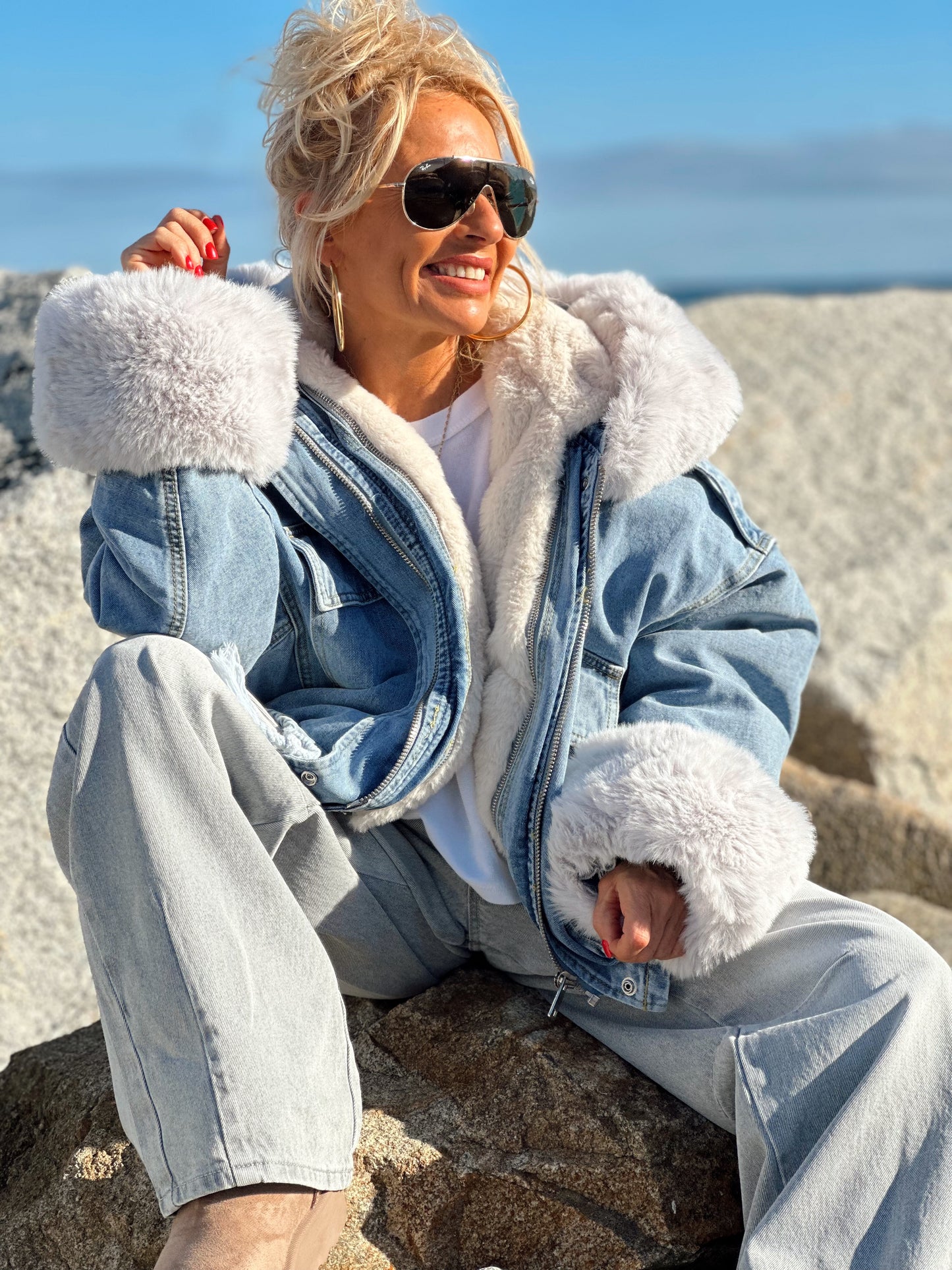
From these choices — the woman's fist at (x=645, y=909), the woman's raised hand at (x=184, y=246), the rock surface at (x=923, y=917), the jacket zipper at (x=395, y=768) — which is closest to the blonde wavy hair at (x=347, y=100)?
the woman's raised hand at (x=184, y=246)

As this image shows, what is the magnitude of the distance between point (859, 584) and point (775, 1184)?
3751 mm

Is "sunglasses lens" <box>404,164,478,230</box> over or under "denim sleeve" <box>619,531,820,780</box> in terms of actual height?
over

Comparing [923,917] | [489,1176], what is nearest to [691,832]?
[489,1176]

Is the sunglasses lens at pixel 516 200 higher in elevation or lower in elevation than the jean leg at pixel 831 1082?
higher

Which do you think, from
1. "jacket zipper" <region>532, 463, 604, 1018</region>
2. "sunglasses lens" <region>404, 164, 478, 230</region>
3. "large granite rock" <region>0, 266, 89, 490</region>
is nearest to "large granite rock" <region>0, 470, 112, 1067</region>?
"large granite rock" <region>0, 266, 89, 490</region>

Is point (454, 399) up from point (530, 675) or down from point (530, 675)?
up

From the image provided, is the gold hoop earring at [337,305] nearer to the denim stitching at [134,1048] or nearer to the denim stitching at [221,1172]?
the denim stitching at [134,1048]

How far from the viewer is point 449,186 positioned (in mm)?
2246

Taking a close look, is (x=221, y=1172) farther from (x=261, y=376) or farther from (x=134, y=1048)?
(x=261, y=376)

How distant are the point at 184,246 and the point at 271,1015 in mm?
1307

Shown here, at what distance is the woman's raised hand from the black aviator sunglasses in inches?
12.7

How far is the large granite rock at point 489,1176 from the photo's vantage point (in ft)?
6.55

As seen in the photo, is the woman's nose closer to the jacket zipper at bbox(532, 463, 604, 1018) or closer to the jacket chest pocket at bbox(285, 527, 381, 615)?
the jacket zipper at bbox(532, 463, 604, 1018)

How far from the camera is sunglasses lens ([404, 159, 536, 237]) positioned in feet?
7.34
